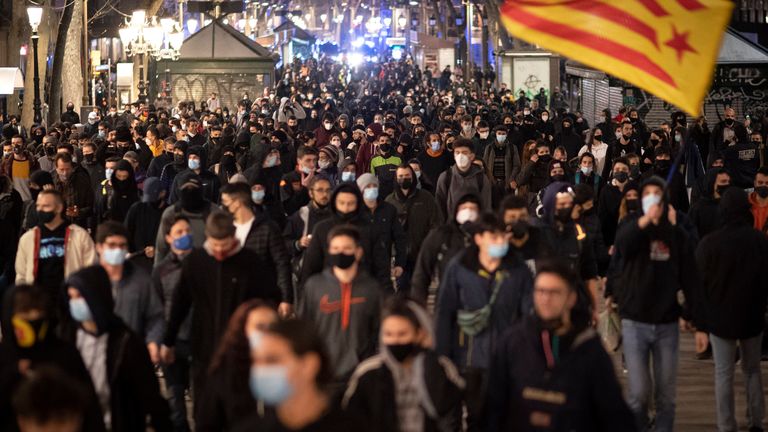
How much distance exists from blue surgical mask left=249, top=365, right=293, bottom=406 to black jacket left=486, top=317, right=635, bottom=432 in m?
1.86

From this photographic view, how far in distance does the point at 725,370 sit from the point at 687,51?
2.34m

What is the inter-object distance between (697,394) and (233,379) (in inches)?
220

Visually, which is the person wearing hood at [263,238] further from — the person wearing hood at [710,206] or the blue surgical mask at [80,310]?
the person wearing hood at [710,206]

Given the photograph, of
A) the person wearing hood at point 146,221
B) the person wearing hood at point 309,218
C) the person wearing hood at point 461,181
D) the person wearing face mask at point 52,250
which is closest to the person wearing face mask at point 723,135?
the person wearing hood at point 461,181

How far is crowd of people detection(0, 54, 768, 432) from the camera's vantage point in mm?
6473

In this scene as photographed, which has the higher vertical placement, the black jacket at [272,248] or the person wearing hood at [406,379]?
the black jacket at [272,248]

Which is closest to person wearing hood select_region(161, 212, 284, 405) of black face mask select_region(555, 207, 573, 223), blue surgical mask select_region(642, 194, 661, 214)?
→ blue surgical mask select_region(642, 194, 661, 214)

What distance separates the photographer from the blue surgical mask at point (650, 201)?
30.9 feet

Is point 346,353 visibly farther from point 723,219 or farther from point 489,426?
point 723,219

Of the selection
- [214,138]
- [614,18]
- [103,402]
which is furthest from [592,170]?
[103,402]

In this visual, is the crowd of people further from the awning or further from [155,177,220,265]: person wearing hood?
the awning

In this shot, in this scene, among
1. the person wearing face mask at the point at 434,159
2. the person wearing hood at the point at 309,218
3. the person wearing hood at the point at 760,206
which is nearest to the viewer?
the person wearing hood at the point at 309,218

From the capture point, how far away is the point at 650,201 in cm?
945

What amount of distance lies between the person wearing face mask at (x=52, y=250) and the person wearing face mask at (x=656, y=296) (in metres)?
3.40
